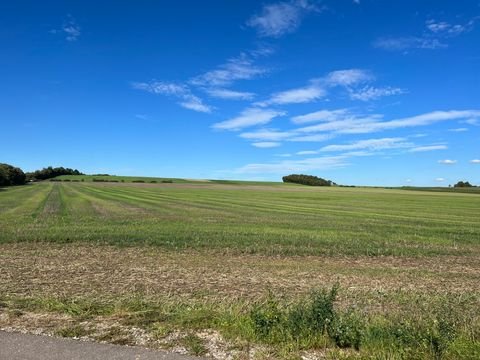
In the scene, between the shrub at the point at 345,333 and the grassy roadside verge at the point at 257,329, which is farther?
the shrub at the point at 345,333

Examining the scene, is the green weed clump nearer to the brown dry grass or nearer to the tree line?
the brown dry grass

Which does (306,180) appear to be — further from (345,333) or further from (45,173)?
(345,333)

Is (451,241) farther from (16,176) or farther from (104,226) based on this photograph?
(16,176)

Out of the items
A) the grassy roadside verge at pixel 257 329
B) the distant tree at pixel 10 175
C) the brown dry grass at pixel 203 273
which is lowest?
the brown dry grass at pixel 203 273

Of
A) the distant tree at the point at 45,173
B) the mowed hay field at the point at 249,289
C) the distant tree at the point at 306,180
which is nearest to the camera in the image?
the mowed hay field at the point at 249,289

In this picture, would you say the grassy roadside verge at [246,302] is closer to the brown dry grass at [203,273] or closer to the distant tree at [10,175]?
the brown dry grass at [203,273]

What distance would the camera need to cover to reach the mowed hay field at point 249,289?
6281mm

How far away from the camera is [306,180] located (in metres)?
169

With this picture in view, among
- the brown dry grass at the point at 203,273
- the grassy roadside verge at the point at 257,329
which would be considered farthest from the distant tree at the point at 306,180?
the grassy roadside verge at the point at 257,329

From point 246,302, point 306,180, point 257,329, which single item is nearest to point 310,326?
point 257,329

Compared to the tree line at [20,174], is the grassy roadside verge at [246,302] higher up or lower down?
lower down

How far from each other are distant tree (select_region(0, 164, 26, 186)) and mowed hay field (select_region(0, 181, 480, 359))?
10205 centimetres

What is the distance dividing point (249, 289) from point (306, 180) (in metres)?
161

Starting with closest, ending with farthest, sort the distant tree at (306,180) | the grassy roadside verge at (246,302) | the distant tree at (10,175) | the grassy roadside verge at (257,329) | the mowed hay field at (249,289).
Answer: the grassy roadside verge at (257,329)
the grassy roadside verge at (246,302)
the mowed hay field at (249,289)
the distant tree at (10,175)
the distant tree at (306,180)
